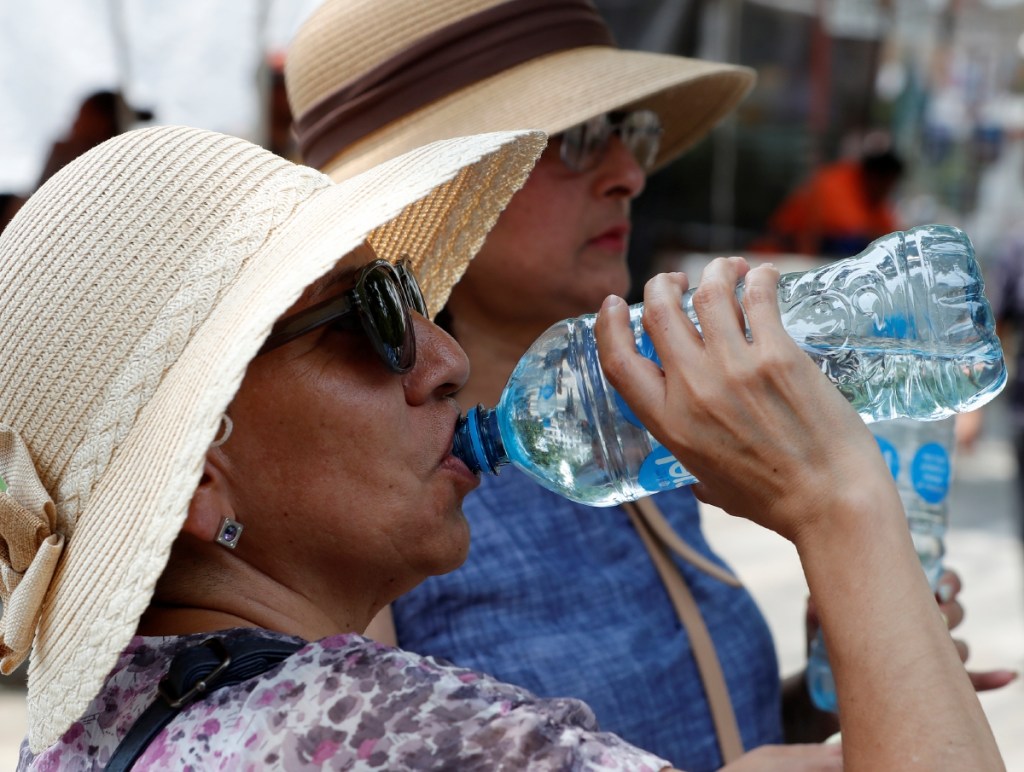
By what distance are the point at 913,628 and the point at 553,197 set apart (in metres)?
1.31

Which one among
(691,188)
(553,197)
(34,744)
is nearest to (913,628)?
(34,744)

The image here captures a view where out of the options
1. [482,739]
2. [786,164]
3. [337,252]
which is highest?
[337,252]

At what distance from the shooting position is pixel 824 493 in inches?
48.1

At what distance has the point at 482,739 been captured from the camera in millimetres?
1162

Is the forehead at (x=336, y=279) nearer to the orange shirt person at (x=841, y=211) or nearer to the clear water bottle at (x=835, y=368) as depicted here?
the clear water bottle at (x=835, y=368)

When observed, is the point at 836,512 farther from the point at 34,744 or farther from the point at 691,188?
the point at 691,188

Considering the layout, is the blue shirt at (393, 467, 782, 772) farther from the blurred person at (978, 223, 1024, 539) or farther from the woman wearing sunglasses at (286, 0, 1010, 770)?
the blurred person at (978, 223, 1024, 539)

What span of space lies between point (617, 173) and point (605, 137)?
0.07 m

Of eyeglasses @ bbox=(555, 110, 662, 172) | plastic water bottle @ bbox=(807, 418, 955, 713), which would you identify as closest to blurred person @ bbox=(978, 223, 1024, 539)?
eyeglasses @ bbox=(555, 110, 662, 172)

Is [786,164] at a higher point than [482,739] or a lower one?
lower

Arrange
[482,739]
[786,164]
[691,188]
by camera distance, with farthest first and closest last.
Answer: [786,164]
[691,188]
[482,739]

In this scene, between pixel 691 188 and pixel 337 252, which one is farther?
pixel 691 188

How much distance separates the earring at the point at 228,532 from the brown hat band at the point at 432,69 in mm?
1101

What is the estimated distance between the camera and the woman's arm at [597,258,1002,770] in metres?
1.15
